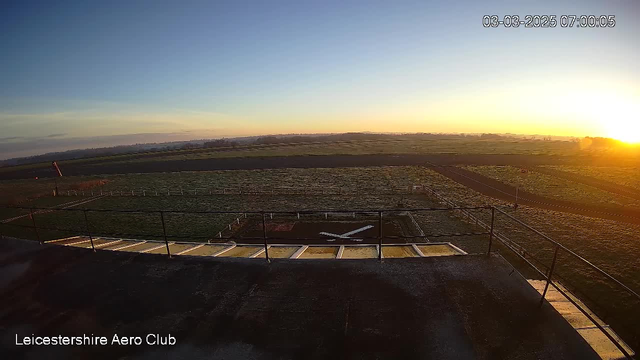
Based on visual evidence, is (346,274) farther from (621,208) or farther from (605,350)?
(621,208)

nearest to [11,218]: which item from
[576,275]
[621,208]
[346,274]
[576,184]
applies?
[346,274]

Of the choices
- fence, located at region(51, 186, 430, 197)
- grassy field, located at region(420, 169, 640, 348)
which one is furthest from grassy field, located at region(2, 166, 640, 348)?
fence, located at region(51, 186, 430, 197)

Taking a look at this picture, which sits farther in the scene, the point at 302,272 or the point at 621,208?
the point at 621,208

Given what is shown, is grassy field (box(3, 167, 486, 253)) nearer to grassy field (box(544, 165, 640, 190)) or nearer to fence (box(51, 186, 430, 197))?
fence (box(51, 186, 430, 197))

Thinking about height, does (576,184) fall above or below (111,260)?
below

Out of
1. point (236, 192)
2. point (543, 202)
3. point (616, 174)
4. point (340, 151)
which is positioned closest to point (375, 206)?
point (543, 202)

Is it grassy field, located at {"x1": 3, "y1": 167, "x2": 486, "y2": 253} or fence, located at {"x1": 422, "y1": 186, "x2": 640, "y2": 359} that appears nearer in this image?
fence, located at {"x1": 422, "y1": 186, "x2": 640, "y2": 359}

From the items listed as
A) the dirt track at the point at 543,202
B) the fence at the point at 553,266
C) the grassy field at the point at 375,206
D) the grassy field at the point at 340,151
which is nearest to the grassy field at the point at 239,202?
the grassy field at the point at 375,206

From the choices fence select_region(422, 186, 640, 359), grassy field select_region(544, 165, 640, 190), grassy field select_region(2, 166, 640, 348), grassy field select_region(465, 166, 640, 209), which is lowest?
grassy field select_region(544, 165, 640, 190)
